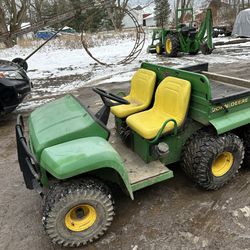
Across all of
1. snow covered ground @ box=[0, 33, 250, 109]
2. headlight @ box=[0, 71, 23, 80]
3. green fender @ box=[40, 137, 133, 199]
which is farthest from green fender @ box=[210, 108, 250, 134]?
snow covered ground @ box=[0, 33, 250, 109]

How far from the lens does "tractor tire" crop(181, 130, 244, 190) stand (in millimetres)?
2869

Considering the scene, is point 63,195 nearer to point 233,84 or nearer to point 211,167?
point 211,167

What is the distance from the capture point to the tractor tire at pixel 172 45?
11734mm

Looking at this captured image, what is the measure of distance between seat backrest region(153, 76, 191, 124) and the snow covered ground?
389cm

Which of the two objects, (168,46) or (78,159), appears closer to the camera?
(78,159)

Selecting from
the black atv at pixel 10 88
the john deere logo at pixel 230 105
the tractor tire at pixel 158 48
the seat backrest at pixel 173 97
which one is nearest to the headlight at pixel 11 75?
the black atv at pixel 10 88

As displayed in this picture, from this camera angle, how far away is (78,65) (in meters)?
11.0

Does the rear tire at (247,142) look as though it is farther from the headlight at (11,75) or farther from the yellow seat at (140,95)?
the headlight at (11,75)

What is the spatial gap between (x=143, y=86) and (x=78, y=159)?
1.58 meters

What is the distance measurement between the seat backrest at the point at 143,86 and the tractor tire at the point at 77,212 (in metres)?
1.35

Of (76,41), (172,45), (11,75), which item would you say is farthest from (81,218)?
(76,41)

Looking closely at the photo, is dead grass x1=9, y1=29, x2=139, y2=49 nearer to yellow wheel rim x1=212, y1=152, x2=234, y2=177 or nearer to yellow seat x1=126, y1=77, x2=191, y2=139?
yellow seat x1=126, y1=77, x2=191, y2=139

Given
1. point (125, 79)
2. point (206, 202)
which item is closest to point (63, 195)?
point (206, 202)

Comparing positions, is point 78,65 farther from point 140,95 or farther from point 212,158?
point 212,158
